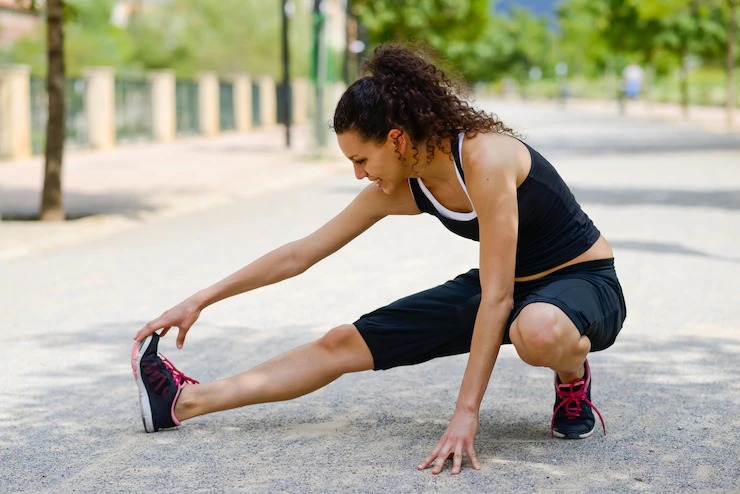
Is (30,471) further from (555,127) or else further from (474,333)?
(555,127)

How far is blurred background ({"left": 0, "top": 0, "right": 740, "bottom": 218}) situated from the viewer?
24422 millimetres

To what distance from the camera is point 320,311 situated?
7.45 m

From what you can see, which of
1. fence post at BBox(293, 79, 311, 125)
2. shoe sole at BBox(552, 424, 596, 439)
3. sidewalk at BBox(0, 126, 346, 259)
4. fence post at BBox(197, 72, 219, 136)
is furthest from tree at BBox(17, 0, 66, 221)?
fence post at BBox(293, 79, 311, 125)

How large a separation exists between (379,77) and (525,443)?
1.42 metres

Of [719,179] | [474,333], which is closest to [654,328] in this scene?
[474,333]

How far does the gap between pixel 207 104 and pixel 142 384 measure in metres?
34.0

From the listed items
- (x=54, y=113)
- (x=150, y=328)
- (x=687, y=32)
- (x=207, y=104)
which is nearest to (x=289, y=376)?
(x=150, y=328)

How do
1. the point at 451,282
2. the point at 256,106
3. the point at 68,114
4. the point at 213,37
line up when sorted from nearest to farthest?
1. the point at 451,282
2. the point at 68,114
3. the point at 256,106
4. the point at 213,37

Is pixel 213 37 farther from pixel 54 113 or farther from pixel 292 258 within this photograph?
pixel 292 258

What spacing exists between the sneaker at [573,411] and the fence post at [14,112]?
20705mm

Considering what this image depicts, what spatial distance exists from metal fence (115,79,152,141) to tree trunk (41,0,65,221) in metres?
17.6

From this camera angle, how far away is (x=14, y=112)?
23859 mm

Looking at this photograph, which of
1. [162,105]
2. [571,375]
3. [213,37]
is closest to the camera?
[571,375]

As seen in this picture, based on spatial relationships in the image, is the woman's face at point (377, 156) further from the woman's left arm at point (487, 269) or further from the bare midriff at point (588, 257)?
the bare midriff at point (588, 257)
